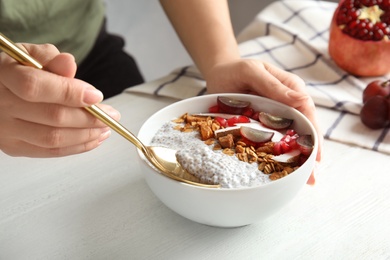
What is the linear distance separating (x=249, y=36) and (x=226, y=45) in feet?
0.80

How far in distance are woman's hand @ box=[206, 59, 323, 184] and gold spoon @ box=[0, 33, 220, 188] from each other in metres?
0.19

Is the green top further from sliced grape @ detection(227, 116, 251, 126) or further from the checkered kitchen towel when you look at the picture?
sliced grape @ detection(227, 116, 251, 126)

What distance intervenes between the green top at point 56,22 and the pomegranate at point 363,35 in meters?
0.54

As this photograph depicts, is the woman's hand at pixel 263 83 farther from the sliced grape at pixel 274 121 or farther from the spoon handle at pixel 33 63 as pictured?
the spoon handle at pixel 33 63

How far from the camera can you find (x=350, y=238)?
1.95 ft

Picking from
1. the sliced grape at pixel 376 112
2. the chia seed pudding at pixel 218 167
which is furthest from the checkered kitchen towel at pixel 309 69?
the chia seed pudding at pixel 218 167

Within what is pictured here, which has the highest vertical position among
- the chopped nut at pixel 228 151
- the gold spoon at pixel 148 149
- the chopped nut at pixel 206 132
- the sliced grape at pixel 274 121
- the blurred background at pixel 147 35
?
the gold spoon at pixel 148 149

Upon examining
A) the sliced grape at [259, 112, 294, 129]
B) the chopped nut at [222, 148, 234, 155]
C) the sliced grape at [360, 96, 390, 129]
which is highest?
the chopped nut at [222, 148, 234, 155]

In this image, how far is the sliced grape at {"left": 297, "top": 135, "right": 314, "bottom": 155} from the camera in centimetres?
60

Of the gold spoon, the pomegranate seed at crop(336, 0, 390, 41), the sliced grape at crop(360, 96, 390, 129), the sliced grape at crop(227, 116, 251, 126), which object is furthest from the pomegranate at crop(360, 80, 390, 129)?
the gold spoon

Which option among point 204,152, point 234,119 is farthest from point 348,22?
point 204,152

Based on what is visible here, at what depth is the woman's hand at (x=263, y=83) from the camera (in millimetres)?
694

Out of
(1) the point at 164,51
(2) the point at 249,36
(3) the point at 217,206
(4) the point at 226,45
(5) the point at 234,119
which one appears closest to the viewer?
(3) the point at 217,206

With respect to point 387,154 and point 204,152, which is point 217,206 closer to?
point 204,152
